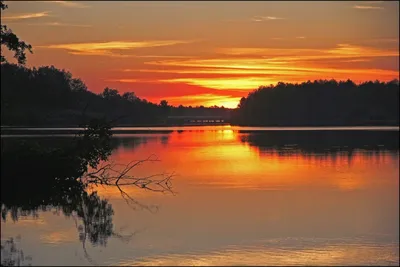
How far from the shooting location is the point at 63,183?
1950cm

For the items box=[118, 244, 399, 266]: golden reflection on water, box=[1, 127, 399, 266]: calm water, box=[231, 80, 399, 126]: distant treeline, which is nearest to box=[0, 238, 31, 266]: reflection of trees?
box=[1, 127, 399, 266]: calm water

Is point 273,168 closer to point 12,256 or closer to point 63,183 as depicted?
point 63,183

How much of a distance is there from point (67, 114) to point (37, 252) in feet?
248

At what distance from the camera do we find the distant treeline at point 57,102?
54.8 meters

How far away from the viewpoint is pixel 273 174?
24.1 metres

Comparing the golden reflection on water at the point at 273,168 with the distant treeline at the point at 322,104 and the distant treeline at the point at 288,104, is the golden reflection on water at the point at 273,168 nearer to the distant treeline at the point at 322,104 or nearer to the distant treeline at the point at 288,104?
the distant treeline at the point at 288,104

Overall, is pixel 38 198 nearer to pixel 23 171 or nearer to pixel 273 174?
pixel 23 171

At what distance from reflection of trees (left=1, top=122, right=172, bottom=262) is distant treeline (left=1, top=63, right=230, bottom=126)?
1798mm

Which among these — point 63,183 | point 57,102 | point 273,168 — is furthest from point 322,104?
point 63,183

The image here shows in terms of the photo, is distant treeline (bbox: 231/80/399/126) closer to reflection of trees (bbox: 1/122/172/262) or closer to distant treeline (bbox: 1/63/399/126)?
distant treeline (bbox: 1/63/399/126)

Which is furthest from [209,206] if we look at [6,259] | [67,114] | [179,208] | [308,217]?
[67,114]

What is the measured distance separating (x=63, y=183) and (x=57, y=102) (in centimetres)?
6431

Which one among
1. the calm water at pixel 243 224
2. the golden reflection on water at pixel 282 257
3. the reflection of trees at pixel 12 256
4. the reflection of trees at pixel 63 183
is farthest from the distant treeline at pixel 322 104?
the reflection of trees at pixel 12 256

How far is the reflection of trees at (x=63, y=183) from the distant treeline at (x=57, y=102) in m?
1.80
